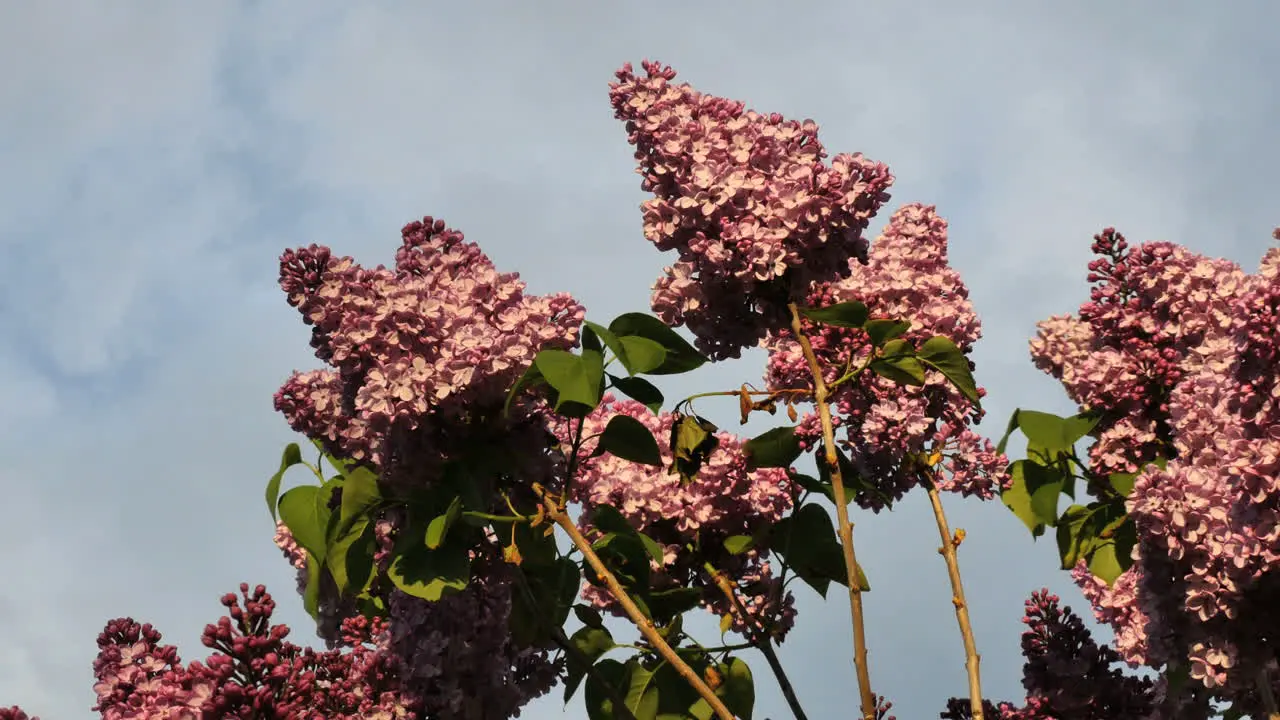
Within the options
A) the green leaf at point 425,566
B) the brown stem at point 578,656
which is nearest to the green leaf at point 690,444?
the brown stem at point 578,656

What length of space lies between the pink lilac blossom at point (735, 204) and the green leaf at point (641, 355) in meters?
0.59

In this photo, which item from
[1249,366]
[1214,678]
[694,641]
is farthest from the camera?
[694,641]

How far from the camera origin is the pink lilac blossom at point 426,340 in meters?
4.41

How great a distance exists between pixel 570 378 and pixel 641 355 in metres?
0.27

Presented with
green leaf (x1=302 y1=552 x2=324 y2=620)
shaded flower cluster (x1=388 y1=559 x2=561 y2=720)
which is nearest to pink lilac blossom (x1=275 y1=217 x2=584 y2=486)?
shaded flower cluster (x1=388 y1=559 x2=561 y2=720)

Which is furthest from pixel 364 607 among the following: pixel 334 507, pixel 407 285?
pixel 407 285

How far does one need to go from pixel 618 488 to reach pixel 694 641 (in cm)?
76

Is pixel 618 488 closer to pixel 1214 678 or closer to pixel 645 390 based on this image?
pixel 645 390

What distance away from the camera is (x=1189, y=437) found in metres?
Answer: 4.94

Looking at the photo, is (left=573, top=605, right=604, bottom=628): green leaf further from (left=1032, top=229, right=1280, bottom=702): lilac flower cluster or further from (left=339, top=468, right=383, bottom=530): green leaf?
(left=1032, top=229, right=1280, bottom=702): lilac flower cluster

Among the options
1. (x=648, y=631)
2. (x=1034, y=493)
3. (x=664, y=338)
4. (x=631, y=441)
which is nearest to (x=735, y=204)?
(x=664, y=338)

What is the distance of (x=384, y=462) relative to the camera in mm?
4625

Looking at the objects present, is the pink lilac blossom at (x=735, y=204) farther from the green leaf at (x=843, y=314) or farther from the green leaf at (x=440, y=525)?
the green leaf at (x=440, y=525)

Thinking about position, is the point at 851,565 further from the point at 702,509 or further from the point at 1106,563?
the point at 1106,563
